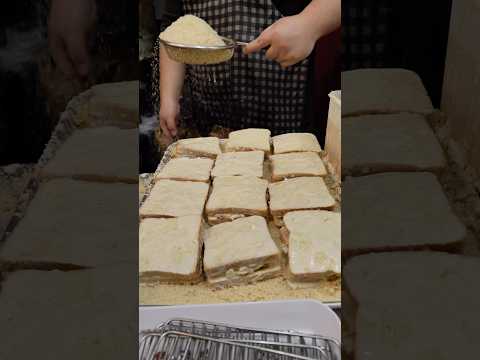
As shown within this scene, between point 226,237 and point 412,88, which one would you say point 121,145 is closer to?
point 412,88

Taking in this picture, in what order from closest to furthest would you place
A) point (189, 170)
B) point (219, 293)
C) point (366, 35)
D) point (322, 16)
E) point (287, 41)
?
point (366, 35) < point (322, 16) < point (287, 41) < point (219, 293) < point (189, 170)

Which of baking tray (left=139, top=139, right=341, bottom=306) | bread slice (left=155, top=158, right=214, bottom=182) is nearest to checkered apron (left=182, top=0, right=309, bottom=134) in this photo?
baking tray (left=139, top=139, right=341, bottom=306)

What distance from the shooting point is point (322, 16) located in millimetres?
554

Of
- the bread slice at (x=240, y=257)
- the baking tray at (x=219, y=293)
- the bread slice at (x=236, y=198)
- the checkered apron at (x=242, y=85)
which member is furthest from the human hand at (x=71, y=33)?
the bread slice at (x=236, y=198)

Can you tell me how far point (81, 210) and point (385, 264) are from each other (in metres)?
0.21

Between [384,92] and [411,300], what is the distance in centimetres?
14

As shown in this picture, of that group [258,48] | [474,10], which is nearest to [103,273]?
[474,10]

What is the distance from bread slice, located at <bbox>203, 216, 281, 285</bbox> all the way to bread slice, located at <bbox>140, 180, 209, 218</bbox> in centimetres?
12

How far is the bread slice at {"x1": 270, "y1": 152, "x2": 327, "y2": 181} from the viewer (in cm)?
127

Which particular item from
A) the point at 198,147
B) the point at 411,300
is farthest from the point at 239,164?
the point at 411,300

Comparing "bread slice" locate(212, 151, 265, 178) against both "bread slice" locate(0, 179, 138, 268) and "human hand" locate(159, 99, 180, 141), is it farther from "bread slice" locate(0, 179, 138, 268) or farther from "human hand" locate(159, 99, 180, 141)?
"bread slice" locate(0, 179, 138, 268)

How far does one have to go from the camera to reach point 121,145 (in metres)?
0.33

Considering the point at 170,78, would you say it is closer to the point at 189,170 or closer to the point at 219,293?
the point at 219,293

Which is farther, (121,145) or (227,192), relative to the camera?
(227,192)
